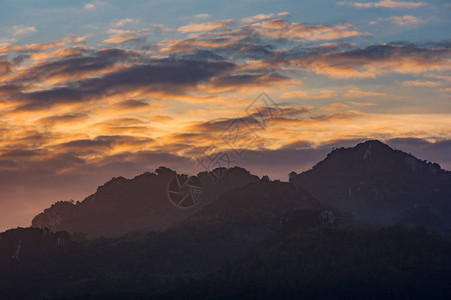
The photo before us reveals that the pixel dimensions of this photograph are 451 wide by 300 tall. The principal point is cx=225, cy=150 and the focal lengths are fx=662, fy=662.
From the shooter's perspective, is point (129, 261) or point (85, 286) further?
point (129, 261)

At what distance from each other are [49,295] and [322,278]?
207ft

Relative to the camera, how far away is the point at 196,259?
656 ft

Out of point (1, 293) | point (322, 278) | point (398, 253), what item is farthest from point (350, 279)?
point (1, 293)

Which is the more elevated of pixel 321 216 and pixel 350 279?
pixel 321 216

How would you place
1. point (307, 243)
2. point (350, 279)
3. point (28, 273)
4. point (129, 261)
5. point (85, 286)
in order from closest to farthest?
point (350, 279)
point (85, 286)
point (307, 243)
point (28, 273)
point (129, 261)

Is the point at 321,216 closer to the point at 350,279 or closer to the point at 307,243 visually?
the point at 307,243

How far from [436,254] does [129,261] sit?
86.7m

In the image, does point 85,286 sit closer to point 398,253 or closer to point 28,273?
point 28,273

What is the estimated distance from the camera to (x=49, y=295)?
154 m

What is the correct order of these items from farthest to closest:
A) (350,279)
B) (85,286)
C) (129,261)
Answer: (129,261), (85,286), (350,279)

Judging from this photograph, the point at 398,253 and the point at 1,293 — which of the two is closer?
Result: the point at 398,253

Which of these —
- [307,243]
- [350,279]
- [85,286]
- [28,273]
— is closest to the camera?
[350,279]

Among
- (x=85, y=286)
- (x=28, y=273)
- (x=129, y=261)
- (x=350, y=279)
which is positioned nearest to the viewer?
(x=350, y=279)

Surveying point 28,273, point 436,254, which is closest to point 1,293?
point 28,273
